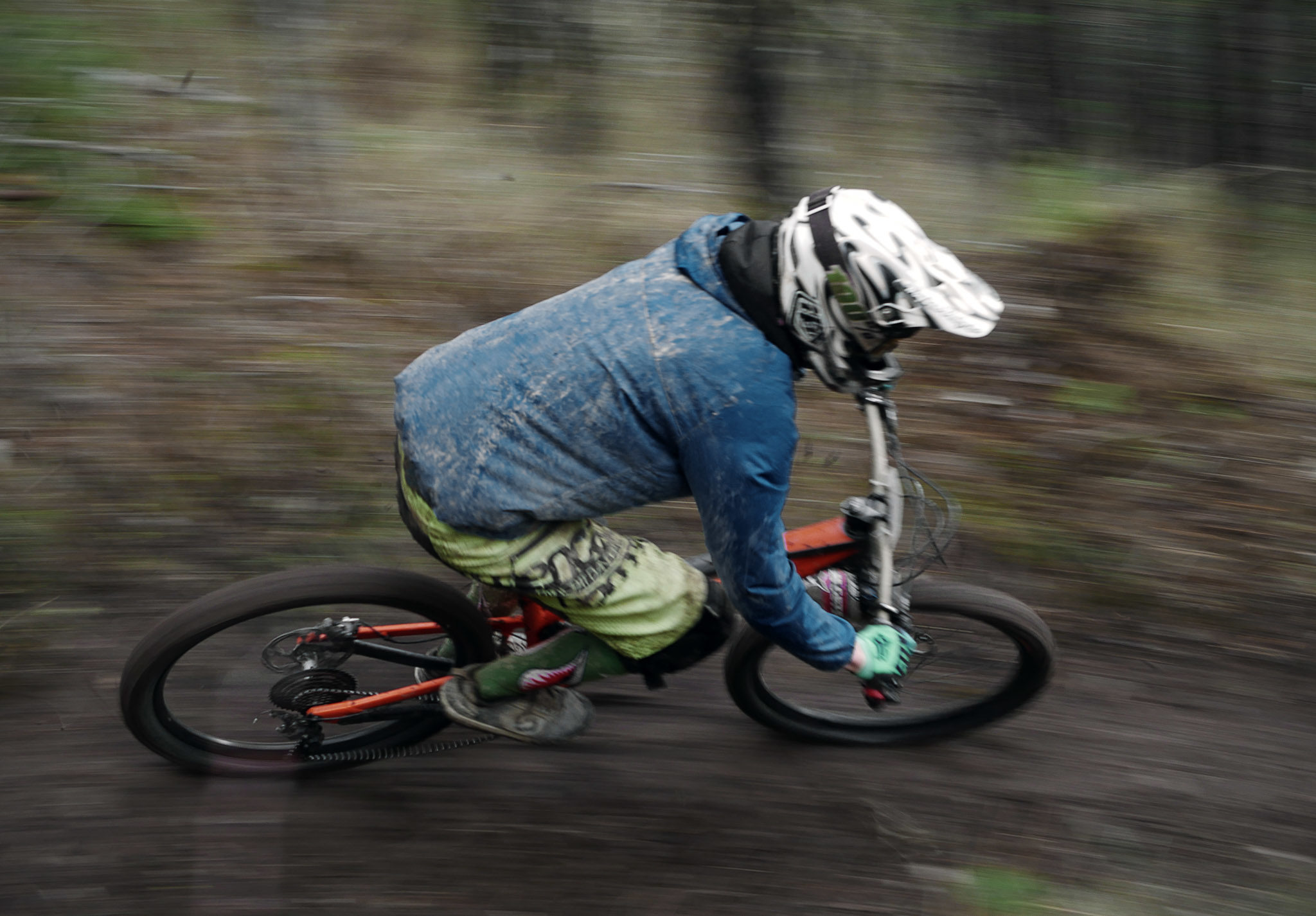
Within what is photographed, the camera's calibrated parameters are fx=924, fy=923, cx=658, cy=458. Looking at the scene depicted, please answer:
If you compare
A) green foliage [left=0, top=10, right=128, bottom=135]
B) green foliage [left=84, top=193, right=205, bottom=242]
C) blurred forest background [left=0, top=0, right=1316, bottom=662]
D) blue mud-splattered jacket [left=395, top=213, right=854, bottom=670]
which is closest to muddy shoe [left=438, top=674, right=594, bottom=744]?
blue mud-splattered jacket [left=395, top=213, right=854, bottom=670]

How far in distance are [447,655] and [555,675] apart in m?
0.40

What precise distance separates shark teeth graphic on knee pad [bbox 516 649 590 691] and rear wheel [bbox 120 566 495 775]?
17cm

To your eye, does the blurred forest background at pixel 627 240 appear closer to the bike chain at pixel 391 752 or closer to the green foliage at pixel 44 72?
the green foliage at pixel 44 72

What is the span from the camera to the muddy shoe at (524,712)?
2.80 m

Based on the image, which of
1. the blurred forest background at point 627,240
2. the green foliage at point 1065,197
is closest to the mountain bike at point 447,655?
A: the blurred forest background at point 627,240

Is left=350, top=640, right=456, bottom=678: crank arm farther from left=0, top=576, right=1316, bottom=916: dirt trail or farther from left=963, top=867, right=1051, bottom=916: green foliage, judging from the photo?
left=963, top=867, right=1051, bottom=916: green foliage

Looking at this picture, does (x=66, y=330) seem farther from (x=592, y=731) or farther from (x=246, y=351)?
(x=592, y=731)

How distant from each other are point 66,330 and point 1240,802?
512 centimetres

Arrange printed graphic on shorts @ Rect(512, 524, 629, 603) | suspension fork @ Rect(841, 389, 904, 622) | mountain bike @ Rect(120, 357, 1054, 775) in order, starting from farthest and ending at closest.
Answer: mountain bike @ Rect(120, 357, 1054, 775) → printed graphic on shorts @ Rect(512, 524, 629, 603) → suspension fork @ Rect(841, 389, 904, 622)

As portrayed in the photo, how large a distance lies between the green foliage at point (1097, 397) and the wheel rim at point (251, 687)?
309 centimetres

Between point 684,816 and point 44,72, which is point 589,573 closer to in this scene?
point 684,816

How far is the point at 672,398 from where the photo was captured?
2.06 meters

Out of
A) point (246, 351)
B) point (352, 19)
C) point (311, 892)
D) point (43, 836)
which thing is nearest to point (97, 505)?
point (246, 351)

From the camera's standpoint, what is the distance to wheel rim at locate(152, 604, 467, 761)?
3.01m
